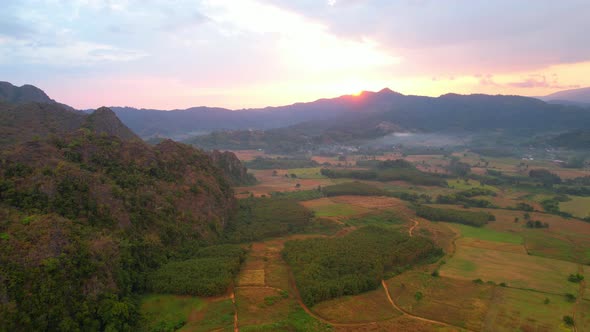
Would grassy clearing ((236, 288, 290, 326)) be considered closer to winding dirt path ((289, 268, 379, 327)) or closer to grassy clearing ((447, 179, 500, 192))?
winding dirt path ((289, 268, 379, 327))

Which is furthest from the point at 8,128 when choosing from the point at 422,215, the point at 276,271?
the point at 422,215

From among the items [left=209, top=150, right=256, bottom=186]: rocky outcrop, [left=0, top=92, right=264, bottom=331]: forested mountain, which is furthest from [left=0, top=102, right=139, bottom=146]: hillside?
[left=209, top=150, right=256, bottom=186]: rocky outcrop

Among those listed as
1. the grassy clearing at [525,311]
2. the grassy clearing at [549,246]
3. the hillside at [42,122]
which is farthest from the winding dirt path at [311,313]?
the hillside at [42,122]

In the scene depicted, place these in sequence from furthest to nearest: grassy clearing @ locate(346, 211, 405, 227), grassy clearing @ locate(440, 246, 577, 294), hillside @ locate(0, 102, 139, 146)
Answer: hillside @ locate(0, 102, 139, 146) < grassy clearing @ locate(346, 211, 405, 227) < grassy clearing @ locate(440, 246, 577, 294)

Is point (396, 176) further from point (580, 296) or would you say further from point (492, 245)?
point (580, 296)

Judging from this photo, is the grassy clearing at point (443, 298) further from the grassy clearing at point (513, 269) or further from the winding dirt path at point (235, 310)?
the winding dirt path at point (235, 310)

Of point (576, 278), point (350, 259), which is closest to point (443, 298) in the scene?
point (350, 259)
